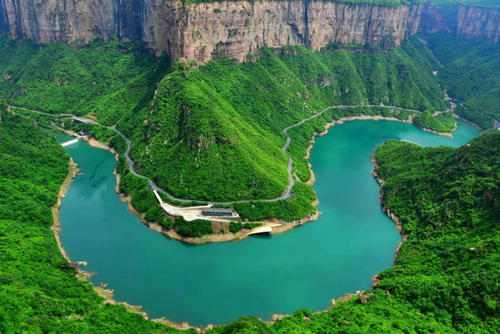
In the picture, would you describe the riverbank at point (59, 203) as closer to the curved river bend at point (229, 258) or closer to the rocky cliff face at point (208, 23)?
the curved river bend at point (229, 258)

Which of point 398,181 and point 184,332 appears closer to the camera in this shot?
point 184,332

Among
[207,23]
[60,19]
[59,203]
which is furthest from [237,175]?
[60,19]

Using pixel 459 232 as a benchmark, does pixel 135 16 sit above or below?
above

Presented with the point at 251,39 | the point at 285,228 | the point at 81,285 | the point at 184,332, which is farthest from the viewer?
the point at 251,39

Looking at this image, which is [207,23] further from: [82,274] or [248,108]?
[82,274]

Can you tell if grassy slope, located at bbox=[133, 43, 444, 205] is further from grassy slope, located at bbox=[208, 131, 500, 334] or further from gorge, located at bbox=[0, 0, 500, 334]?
grassy slope, located at bbox=[208, 131, 500, 334]

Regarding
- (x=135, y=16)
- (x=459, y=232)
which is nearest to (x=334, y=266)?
(x=459, y=232)

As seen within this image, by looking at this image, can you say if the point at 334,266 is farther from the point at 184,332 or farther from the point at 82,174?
the point at 82,174

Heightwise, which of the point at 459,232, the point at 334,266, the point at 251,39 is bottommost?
the point at 334,266
